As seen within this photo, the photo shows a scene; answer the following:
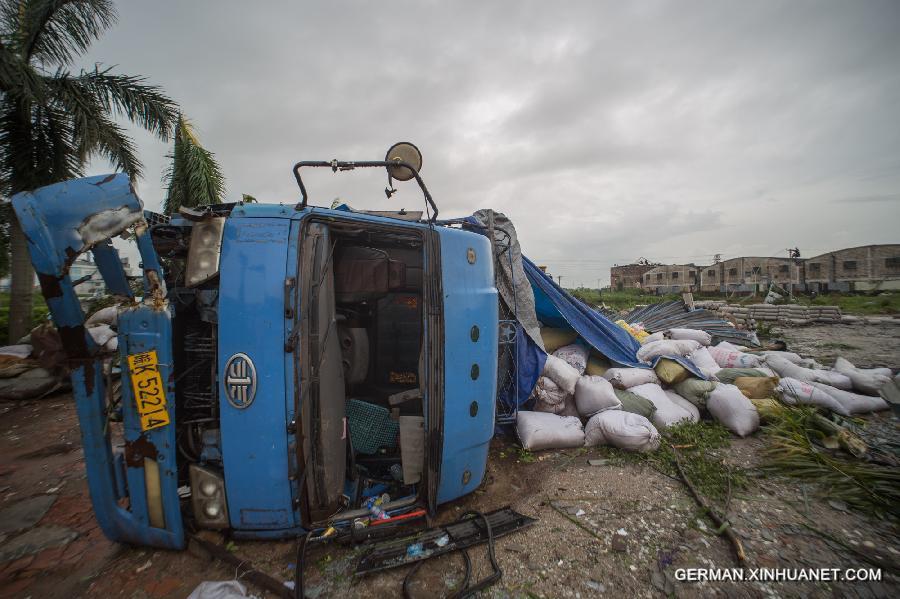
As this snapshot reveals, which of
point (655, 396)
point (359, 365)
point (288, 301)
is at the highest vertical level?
point (288, 301)

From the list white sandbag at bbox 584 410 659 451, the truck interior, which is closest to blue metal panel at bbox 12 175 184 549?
the truck interior

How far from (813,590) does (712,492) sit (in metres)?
0.83

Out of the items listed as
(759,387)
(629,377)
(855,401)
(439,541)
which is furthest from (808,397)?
(439,541)

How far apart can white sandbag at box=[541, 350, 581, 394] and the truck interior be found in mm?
1702

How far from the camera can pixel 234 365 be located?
1.90m

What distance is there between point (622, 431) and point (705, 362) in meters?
2.49

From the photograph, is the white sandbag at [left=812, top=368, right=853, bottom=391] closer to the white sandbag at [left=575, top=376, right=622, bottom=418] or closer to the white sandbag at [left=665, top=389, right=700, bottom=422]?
the white sandbag at [left=665, top=389, right=700, bottom=422]

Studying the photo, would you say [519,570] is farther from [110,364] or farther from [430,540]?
[110,364]

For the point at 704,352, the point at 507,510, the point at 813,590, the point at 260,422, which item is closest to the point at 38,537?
the point at 260,422

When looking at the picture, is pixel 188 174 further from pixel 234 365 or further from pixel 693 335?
pixel 693 335

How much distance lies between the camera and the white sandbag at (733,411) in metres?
3.55

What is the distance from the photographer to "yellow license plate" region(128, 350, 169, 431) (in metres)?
1.86

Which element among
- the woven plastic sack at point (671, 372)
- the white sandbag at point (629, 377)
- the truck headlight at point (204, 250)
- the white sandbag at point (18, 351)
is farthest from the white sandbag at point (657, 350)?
the white sandbag at point (18, 351)

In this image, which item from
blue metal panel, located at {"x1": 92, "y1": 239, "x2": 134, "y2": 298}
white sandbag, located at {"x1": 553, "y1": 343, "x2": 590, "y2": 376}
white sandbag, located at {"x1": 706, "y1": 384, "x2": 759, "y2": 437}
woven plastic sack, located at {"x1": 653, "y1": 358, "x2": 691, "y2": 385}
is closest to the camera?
blue metal panel, located at {"x1": 92, "y1": 239, "x2": 134, "y2": 298}
